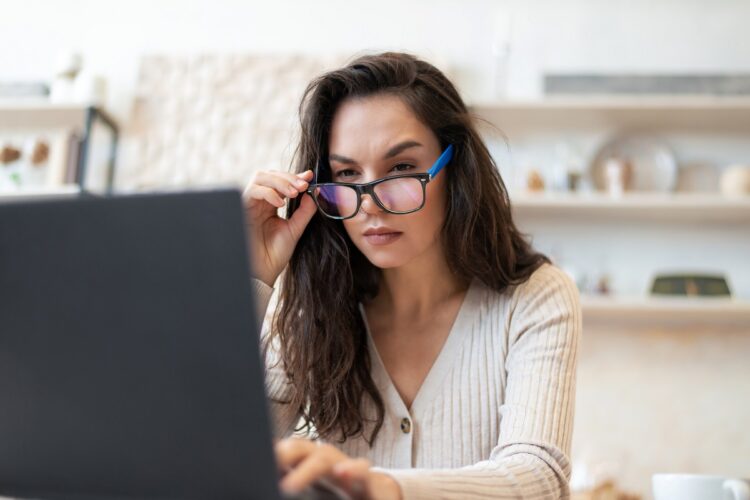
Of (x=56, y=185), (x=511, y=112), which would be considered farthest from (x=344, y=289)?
(x=56, y=185)

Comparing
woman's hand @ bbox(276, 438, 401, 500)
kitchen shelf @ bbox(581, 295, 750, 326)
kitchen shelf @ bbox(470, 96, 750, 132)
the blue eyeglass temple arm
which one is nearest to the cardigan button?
the blue eyeglass temple arm

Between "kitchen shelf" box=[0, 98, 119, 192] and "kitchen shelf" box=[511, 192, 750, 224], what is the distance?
5.09 ft

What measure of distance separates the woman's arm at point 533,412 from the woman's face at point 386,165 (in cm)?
21

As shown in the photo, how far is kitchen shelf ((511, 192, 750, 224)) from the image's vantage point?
8.40ft

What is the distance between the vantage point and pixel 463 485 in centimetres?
→ 79

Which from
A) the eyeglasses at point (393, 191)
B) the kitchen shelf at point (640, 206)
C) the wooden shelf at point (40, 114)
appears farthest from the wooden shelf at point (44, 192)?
the eyeglasses at point (393, 191)

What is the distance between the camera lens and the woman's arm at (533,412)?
79 centimetres

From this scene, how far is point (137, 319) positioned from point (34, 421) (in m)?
0.14

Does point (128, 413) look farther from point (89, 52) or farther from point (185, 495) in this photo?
point (89, 52)

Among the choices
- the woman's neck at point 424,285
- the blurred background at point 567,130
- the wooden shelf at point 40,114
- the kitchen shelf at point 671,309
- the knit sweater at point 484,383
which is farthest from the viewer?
the wooden shelf at point 40,114

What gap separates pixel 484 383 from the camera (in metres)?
1.31

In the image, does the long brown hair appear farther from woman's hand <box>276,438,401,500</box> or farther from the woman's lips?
woman's hand <box>276,438,401,500</box>

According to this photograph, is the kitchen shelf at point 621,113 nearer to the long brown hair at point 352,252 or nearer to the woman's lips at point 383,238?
the long brown hair at point 352,252

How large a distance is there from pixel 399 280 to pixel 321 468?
894 mm
